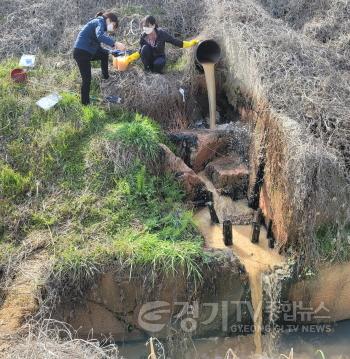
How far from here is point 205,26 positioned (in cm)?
888

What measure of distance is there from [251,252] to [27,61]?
461 cm

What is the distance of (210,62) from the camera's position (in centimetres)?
823

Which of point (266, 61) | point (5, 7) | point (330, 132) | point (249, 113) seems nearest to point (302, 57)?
point (266, 61)

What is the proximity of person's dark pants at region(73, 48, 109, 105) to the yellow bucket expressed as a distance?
0.82 feet

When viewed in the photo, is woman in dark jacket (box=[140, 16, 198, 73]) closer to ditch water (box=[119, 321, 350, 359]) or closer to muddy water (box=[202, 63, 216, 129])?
muddy water (box=[202, 63, 216, 129])

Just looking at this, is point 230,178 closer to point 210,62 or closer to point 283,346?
point 210,62

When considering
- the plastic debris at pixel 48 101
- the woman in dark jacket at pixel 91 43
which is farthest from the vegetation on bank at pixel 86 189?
the woman in dark jacket at pixel 91 43

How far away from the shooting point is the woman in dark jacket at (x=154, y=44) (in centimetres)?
768

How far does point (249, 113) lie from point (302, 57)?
3.78ft

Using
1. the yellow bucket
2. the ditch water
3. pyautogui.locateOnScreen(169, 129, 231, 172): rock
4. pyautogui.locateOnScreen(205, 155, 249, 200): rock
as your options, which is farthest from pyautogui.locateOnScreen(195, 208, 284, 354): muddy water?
the yellow bucket

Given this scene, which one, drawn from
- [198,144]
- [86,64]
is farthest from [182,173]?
[86,64]

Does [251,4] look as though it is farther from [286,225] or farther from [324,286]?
[324,286]

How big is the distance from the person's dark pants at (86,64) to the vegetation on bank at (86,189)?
0.18 meters

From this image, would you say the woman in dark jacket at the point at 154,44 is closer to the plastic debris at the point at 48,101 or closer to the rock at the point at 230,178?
the plastic debris at the point at 48,101
